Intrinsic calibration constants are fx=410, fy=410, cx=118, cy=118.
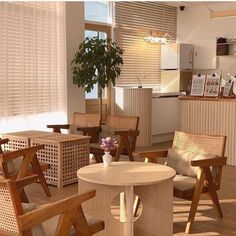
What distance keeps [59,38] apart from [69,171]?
2.65 m

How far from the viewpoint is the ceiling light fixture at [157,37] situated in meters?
9.02

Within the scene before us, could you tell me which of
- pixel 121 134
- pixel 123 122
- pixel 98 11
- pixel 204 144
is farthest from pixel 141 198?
pixel 98 11

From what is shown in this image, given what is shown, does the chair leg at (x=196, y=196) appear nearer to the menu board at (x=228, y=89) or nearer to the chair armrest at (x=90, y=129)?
the chair armrest at (x=90, y=129)

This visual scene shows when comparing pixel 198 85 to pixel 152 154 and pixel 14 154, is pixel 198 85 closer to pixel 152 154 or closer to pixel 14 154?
pixel 152 154

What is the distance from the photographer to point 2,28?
19.9 ft

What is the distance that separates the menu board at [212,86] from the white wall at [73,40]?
219 centimetres

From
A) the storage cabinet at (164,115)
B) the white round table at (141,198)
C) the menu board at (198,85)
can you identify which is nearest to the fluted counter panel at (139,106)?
the storage cabinet at (164,115)

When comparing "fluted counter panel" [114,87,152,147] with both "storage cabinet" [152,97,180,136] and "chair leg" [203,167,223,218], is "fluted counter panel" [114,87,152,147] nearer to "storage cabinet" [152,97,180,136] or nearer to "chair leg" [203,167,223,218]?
"storage cabinet" [152,97,180,136]

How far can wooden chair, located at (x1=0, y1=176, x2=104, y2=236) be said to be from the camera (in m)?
2.18

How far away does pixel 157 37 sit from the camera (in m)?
9.12

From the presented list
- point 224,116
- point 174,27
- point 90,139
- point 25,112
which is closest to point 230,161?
point 224,116

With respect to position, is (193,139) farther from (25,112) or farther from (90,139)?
(25,112)

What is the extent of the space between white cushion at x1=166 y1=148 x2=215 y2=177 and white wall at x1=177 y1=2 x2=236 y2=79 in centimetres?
518

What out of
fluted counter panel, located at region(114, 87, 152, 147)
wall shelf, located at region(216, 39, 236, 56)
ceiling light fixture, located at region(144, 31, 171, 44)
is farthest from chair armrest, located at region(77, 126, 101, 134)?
wall shelf, located at region(216, 39, 236, 56)
